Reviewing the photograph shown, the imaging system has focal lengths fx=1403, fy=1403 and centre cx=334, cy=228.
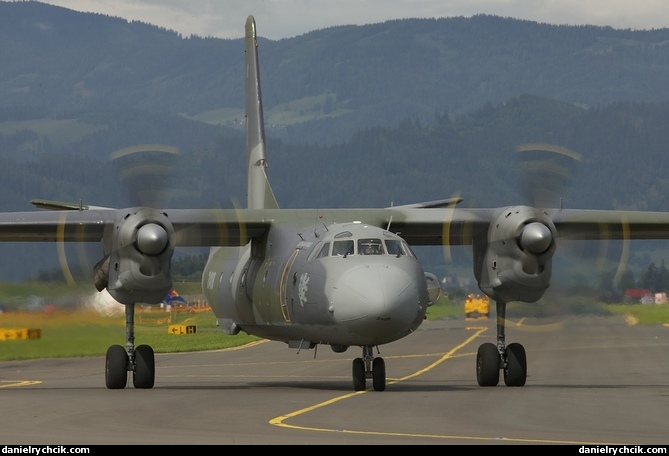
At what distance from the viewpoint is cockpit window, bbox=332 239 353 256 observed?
26.7 meters

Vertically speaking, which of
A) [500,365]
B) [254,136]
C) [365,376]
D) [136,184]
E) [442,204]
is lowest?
[365,376]

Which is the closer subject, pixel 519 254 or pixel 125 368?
pixel 519 254

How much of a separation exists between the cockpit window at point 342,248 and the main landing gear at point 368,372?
6.05ft

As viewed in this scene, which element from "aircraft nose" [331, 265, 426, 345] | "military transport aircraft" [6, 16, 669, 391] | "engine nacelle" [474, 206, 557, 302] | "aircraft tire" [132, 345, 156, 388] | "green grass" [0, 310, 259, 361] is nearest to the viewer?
"aircraft nose" [331, 265, 426, 345]

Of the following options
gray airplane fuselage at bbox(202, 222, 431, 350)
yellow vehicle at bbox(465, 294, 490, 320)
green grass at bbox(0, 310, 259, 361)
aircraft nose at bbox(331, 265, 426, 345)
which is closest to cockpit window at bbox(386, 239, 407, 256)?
gray airplane fuselage at bbox(202, 222, 431, 350)

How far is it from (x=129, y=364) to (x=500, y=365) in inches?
307

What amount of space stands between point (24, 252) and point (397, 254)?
3268 cm

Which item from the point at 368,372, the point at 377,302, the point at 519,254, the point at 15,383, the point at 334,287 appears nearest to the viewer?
the point at 377,302

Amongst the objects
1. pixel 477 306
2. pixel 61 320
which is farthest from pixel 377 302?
pixel 477 306

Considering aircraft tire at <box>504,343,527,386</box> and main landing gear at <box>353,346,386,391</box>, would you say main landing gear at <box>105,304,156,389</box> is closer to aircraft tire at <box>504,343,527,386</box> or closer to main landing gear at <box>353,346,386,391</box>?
main landing gear at <box>353,346,386,391</box>

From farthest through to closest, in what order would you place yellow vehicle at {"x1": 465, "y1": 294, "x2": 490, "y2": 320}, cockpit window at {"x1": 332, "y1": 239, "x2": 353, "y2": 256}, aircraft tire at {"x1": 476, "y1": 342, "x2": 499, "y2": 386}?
yellow vehicle at {"x1": 465, "y1": 294, "x2": 490, "y2": 320}, aircraft tire at {"x1": 476, "y1": 342, "x2": 499, "y2": 386}, cockpit window at {"x1": 332, "y1": 239, "x2": 353, "y2": 256}

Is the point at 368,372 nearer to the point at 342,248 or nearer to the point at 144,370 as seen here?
the point at 342,248

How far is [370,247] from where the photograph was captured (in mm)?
26656

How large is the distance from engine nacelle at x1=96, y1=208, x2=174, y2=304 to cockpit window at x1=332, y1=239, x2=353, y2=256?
3.48 metres
